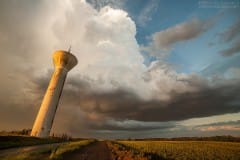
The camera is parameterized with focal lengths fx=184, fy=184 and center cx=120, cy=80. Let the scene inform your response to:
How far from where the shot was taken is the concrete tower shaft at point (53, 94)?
52469mm

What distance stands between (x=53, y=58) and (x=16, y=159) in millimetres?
55503

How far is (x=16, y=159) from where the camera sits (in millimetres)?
13898

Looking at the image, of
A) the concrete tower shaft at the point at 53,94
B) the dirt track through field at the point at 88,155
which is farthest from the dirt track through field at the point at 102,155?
the concrete tower shaft at the point at 53,94

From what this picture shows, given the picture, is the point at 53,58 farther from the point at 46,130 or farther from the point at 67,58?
the point at 46,130

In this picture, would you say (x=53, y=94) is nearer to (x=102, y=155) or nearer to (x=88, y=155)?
(x=88, y=155)

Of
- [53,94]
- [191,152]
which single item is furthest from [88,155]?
[53,94]

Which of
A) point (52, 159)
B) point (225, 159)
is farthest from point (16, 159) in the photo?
point (225, 159)

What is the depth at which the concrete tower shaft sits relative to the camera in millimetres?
52469

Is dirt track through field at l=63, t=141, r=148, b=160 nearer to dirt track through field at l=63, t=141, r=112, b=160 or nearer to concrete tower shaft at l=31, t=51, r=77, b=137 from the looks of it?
dirt track through field at l=63, t=141, r=112, b=160

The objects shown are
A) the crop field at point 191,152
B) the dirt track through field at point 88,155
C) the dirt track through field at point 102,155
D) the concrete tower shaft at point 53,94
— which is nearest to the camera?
the dirt track through field at point 102,155

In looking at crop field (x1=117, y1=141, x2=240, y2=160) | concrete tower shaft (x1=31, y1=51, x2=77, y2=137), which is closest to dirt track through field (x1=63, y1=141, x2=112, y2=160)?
crop field (x1=117, y1=141, x2=240, y2=160)

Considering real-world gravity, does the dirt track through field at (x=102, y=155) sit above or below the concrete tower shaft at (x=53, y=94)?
below

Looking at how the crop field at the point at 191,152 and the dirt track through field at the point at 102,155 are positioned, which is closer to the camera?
the dirt track through field at the point at 102,155

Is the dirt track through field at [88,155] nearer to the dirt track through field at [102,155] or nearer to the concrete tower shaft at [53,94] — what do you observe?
the dirt track through field at [102,155]
